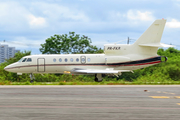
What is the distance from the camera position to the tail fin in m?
A: 28.9

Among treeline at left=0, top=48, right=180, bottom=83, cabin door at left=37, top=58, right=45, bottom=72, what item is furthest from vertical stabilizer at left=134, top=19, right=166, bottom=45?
cabin door at left=37, top=58, right=45, bottom=72

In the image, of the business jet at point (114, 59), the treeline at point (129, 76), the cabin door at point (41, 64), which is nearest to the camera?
the business jet at point (114, 59)

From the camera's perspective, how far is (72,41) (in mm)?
67062

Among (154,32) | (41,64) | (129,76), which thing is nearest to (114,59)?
(154,32)

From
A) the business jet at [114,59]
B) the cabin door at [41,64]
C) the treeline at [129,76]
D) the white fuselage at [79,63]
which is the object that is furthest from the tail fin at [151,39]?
the cabin door at [41,64]

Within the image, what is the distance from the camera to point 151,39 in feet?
95.3

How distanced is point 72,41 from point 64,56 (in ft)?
123

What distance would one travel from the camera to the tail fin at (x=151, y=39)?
94.7ft

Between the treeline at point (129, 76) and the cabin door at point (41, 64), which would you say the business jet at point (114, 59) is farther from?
the treeline at point (129, 76)

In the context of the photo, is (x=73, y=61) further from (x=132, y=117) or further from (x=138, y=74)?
(x=132, y=117)

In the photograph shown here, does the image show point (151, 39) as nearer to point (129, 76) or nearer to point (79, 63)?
point (79, 63)

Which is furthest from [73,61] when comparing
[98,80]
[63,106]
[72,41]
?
[72,41]

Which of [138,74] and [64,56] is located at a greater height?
[64,56]

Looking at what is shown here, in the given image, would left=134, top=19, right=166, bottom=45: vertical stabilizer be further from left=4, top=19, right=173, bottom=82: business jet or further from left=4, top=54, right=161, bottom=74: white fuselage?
left=4, top=54, right=161, bottom=74: white fuselage
